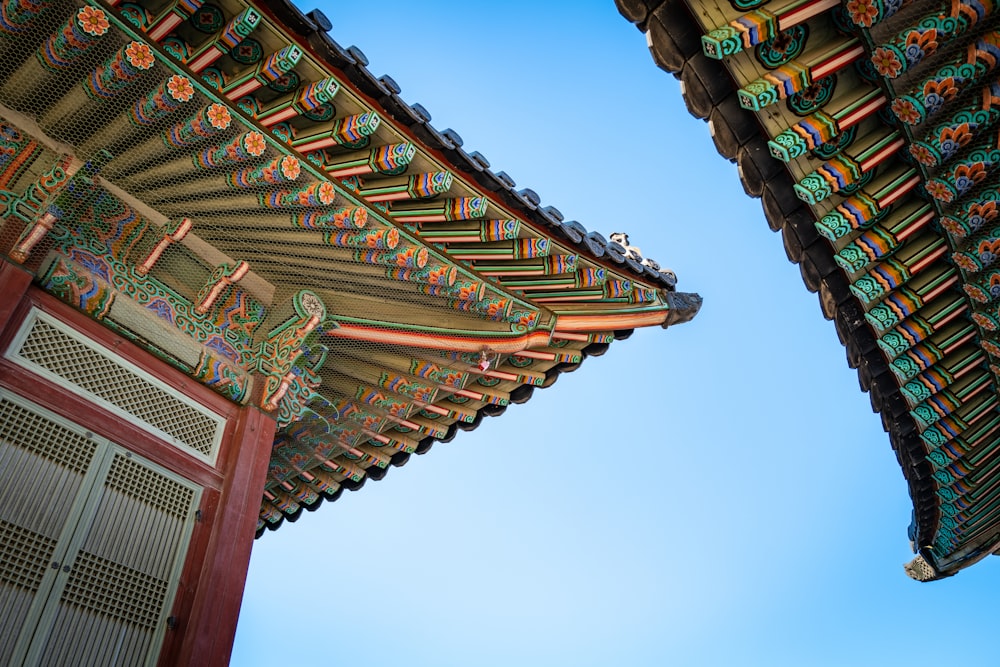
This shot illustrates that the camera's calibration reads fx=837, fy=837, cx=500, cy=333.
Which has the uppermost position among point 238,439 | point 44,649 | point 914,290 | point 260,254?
point 260,254

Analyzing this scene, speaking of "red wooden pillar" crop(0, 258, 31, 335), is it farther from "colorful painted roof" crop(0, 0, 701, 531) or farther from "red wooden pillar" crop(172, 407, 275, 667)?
"red wooden pillar" crop(172, 407, 275, 667)

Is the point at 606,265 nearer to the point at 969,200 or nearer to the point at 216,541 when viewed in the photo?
the point at 969,200

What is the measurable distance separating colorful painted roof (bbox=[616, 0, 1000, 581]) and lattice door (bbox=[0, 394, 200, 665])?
4186 mm

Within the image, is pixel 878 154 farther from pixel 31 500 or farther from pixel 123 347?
pixel 31 500

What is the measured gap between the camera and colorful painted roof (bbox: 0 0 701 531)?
4.87 meters

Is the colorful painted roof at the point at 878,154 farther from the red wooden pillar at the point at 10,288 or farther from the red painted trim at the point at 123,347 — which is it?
the red wooden pillar at the point at 10,288

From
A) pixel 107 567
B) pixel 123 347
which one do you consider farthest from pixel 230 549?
pixel 123 347

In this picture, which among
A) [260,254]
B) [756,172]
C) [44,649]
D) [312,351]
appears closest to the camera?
[44,649]

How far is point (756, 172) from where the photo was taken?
19.0 ft

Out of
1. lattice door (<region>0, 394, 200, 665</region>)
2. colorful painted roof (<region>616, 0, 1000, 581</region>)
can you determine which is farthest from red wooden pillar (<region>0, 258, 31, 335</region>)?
colorful painted roof (<region>616, 0, 1000, 581</region>)

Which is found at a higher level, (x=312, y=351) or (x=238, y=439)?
(x=312, y=351)

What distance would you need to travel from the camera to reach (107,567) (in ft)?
16.1

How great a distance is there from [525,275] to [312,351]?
1809 millimetres

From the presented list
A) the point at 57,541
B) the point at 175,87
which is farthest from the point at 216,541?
the point at 175,87
